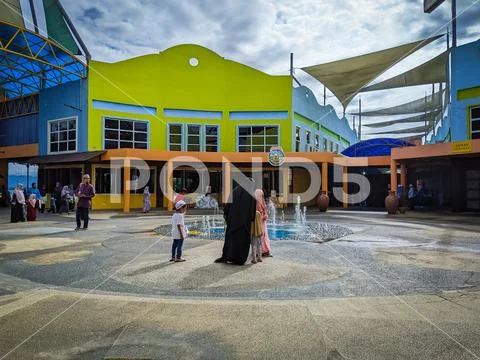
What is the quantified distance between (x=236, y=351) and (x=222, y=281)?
2.58 m

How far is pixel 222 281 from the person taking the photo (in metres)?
6.02

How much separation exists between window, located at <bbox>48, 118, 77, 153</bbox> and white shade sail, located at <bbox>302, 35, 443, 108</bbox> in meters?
15.6

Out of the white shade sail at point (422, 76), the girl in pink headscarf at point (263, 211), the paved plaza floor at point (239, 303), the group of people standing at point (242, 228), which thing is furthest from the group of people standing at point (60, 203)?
the white shade sail at point (422, 76)

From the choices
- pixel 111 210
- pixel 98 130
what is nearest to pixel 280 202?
pixel 111 210

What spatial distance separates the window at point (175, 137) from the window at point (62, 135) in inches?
236

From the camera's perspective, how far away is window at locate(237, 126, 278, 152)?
26141 mm

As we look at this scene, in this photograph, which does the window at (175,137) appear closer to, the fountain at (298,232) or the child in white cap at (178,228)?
the fountain at (298,232)

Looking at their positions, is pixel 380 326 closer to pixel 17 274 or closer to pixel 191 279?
pixel 191 279

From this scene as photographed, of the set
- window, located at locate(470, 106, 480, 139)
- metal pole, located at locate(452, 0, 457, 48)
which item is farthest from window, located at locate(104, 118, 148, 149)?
window, located at locate(470, 106, 480, 139)

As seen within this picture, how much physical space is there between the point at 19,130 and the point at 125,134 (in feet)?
32.3

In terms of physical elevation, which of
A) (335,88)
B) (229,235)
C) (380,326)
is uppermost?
(335,88)

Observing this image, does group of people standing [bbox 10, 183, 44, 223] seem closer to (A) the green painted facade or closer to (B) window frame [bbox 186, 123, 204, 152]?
(A) the green painted facade

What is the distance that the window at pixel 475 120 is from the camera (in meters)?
19.4

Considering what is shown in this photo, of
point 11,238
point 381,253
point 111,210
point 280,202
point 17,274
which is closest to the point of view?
point 17,274
